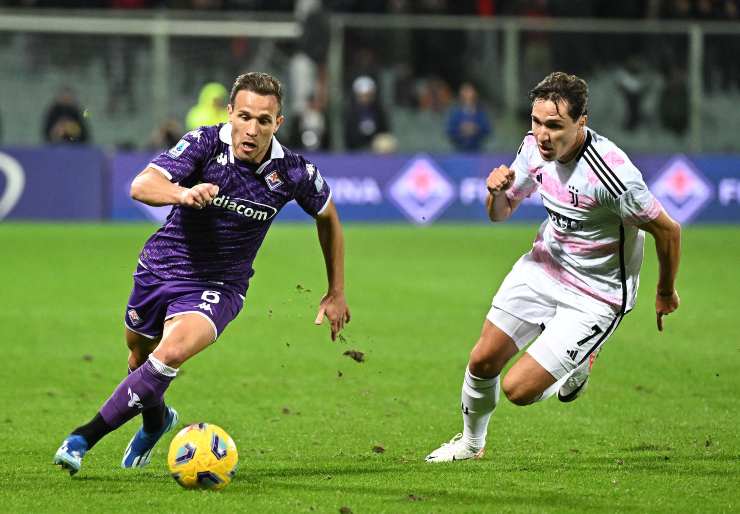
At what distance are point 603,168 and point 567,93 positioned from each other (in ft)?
1.45

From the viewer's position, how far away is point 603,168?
723cm

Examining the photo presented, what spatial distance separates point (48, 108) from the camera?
2488 centimetres

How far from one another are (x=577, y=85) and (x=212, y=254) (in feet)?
7.05

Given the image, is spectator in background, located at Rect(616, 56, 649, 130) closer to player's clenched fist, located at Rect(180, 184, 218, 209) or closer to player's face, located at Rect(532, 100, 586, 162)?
player's face, located at Rect(532, 100, 586, 162)

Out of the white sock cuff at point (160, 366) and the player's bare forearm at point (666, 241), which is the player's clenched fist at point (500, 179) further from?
the white sock cuff at point (160, 366)

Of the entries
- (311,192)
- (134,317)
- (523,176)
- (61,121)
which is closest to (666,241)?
(523,176)

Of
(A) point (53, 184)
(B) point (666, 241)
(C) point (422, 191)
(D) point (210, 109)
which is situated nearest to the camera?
(B) point (666, 241)

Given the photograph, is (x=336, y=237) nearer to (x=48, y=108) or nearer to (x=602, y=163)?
(x=602, y=163)

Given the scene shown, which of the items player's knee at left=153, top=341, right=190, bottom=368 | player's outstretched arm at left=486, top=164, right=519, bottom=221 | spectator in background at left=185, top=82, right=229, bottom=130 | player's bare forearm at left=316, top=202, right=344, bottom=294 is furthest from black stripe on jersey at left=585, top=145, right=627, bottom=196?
spectator in background at left=185, top=82, right=229, bottom=130

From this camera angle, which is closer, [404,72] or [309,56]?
[309,56]

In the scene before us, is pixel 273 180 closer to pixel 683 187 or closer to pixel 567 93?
pixel 567 93

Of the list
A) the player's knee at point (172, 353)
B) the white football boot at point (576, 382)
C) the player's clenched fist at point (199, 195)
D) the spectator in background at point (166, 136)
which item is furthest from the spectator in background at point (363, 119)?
the player's clenched fist at point (199, 195)

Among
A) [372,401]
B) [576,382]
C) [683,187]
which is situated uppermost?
[576,382]

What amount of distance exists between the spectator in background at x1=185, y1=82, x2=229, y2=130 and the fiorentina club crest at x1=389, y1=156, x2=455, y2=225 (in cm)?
315
